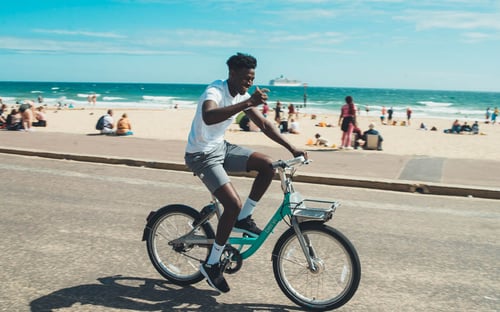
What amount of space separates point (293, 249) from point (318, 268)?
0.76 ft

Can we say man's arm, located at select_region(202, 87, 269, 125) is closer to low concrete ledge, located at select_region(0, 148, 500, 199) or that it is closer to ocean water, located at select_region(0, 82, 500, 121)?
low concrete ledge, located at select_region(0, 148, 500, 199)

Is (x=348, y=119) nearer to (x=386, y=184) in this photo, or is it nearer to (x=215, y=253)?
(x=386, y=184)

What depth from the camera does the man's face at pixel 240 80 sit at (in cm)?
392

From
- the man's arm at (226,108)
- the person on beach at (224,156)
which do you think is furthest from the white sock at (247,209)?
the man's arm at (226,108)

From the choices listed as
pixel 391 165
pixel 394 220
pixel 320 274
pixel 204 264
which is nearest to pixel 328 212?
pixel 320 274

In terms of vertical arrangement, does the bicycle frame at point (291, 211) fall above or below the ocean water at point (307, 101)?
above

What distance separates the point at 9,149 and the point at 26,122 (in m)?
6.27

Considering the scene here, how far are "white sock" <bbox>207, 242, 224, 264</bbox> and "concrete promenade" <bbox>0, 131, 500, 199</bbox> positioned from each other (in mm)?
6094

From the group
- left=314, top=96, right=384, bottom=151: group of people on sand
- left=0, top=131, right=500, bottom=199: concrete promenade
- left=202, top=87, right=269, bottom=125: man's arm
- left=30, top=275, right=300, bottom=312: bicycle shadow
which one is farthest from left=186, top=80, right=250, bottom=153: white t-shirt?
left=314, top=96, right=384, bottom=151: group of people on sand

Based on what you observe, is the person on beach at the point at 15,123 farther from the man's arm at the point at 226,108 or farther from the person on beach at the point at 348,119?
the man's arm at the point at 226,108

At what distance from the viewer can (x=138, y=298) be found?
420 cm

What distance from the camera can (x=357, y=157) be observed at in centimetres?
1300

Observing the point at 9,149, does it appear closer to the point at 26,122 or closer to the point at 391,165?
the point at 26,122

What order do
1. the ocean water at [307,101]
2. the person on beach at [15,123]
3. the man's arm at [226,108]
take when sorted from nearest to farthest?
the man's arm at [226,108] < the person on beach at [15,123] < the ocean water at [307,101]
